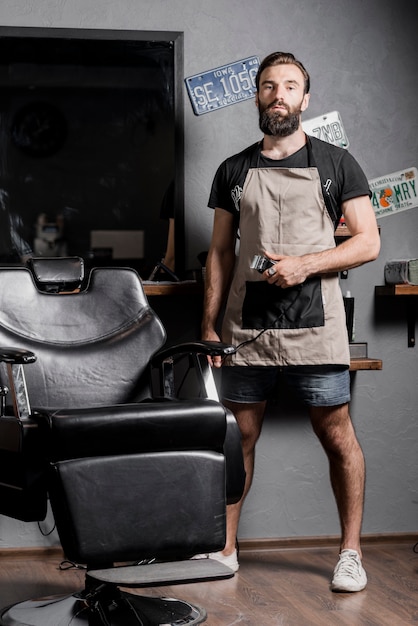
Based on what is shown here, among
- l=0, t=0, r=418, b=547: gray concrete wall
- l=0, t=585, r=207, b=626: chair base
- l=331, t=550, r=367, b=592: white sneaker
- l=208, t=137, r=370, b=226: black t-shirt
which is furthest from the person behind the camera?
l=0, t=0, r=418, b=547: gray concrete wall

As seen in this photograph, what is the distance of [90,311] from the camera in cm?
271

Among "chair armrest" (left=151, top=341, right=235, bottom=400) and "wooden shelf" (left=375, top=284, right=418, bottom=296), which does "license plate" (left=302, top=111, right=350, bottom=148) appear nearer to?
"wooden shelf" (left=375, top=284, right=418, bottom=296)

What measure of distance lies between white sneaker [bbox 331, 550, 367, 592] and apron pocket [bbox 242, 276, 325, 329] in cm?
79

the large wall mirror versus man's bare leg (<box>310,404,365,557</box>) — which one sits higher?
the large wall mirror

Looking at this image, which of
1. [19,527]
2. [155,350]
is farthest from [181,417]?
[19,527]

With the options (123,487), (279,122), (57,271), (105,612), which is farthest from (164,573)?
(279,122)

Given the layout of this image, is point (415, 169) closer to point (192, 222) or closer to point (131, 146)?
point (192, 222)

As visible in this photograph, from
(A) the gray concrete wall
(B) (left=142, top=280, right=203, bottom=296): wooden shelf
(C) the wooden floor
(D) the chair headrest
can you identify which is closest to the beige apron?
(B) (left=142, top=280, right=203, bottom=296): wooden shelf

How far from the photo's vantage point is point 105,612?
236 centimetres

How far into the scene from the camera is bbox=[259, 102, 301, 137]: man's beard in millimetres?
2998

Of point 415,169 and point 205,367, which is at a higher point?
point 415,169

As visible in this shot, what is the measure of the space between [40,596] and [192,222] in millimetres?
1476

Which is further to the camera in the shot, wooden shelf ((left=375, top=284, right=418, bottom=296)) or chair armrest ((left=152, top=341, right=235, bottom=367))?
wooden shelf ((left=375, top=284, right=418, bottom=296))

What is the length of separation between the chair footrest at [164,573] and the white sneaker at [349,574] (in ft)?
2.68
